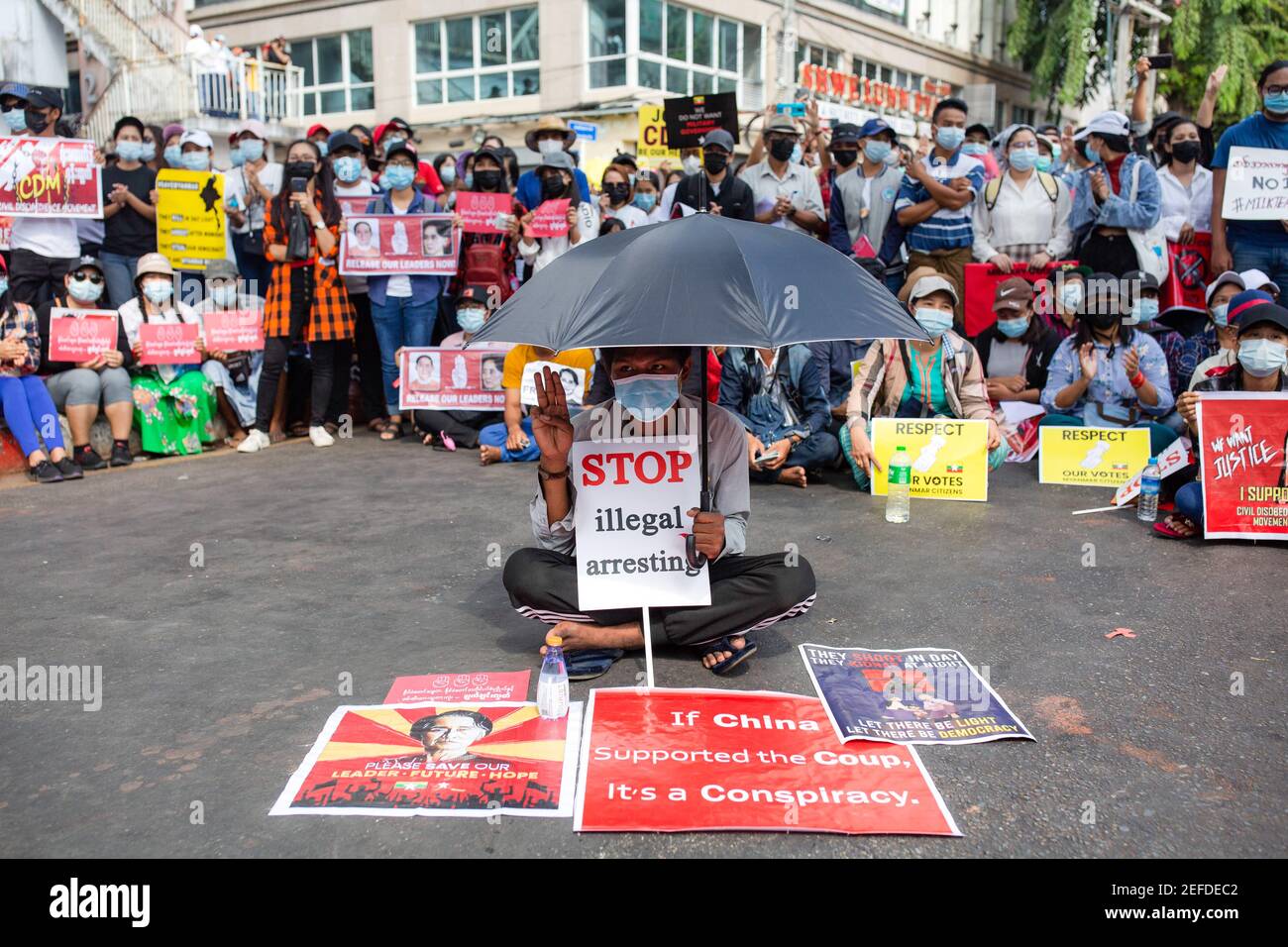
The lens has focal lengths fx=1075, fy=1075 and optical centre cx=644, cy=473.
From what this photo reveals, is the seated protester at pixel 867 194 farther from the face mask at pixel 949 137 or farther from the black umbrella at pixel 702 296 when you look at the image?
the black umbrella at pixel 702 296

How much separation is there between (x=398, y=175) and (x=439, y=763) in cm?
754

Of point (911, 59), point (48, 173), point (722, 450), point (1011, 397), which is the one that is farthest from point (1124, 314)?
point (911, 59)

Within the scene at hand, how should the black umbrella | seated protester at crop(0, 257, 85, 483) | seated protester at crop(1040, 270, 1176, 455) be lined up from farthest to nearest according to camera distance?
seated protester at crop(0, 257, 85, 483) < seated protester at crop(1040, 270, 1176, 455) < the black umbrella

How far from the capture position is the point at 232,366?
9.71m

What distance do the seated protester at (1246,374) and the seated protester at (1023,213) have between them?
287 centimetres

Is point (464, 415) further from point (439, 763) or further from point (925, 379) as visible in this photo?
point (439, 763)

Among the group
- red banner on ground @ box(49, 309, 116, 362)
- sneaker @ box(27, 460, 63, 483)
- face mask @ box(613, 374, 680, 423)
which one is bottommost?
sneaker @ box(27, 460, 63, 483)

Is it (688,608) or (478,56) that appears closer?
(688,608)

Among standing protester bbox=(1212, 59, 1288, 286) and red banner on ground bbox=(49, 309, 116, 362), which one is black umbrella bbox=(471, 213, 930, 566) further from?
red banner on ground bbox=(49, 309, 116, 362)

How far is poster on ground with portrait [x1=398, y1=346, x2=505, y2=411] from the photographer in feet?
31.4

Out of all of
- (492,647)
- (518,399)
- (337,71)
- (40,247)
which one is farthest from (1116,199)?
(337,71)

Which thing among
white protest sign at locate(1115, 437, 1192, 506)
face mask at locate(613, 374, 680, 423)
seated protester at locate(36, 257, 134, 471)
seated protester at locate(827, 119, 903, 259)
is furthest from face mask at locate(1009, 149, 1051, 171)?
seated protester at locate(36, 257, 134, 471)

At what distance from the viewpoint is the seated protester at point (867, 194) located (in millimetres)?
9547

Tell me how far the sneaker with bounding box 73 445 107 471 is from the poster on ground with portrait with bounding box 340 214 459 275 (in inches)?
102
